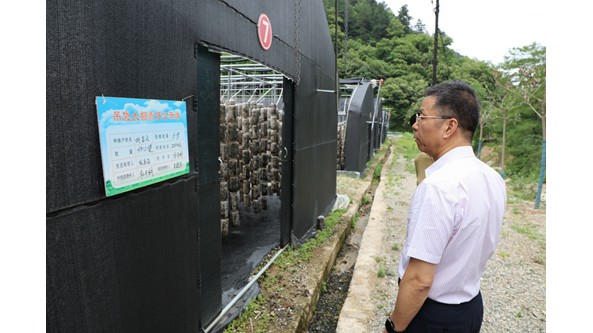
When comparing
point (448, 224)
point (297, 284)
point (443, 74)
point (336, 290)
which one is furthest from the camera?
point (443, 74)

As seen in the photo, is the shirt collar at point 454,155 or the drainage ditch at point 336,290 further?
the drainage ditch at point 336,290

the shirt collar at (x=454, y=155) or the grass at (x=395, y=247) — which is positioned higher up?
the shirt collar at (x=454, y=155)

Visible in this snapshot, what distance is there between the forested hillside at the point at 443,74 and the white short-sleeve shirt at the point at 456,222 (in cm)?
685

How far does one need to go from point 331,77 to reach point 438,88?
596 cm

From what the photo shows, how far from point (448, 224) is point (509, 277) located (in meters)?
4.39

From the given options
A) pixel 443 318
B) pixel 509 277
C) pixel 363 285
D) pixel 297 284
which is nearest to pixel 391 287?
pixel 363 285

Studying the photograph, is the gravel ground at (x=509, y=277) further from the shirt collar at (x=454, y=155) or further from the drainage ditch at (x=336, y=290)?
the shirt collar at (x=454, y=155)

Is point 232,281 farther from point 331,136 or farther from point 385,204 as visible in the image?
point 385,204

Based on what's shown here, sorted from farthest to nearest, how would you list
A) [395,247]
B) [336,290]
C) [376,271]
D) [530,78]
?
[530,78] → [395,247] → [336,290] → [376,271]

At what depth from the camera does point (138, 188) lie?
2.03 metres

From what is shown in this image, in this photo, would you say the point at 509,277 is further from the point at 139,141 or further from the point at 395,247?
the point at 139,141

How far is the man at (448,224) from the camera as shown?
5.47ft

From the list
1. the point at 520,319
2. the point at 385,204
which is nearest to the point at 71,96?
the point at 520,319

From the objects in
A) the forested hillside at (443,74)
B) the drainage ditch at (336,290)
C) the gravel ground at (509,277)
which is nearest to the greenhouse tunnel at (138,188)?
the drainage ditch at (336,290)
